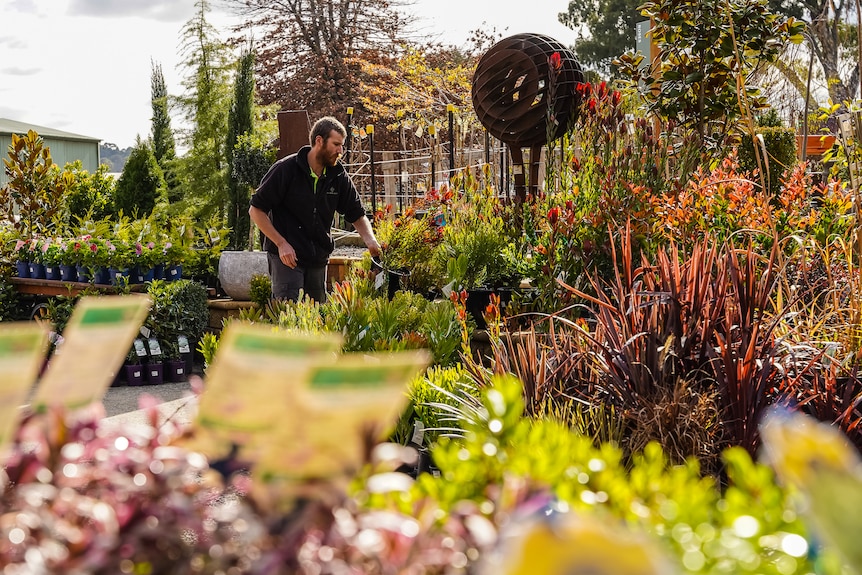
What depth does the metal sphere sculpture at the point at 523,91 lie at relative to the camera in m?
5.84

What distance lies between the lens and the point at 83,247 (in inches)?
249

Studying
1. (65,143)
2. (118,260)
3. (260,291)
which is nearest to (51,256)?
(118,260)

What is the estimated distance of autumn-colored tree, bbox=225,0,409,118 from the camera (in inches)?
882

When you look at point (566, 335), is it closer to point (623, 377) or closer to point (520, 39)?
point (623, 377)

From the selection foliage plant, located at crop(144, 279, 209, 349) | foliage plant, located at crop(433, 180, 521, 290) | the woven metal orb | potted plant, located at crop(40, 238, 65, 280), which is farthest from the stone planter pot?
the woven metal orb

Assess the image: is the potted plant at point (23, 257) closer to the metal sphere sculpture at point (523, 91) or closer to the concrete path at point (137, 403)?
the concrete path at point (137, 403)

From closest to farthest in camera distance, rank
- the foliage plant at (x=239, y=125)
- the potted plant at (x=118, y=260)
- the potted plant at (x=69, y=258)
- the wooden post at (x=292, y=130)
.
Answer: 1. the potted plant at (x=118, y=260)
2. the potted plant at (x=69, y=258)
3. the wooden post at (x=292, y=130)
4. the foliage plant at (x=239, y=125)

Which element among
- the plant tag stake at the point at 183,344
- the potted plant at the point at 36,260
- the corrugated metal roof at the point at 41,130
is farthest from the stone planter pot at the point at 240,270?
the corrugated metal roof at the point at 41,130

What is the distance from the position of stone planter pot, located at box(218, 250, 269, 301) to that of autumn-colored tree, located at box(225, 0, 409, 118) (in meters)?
15.9

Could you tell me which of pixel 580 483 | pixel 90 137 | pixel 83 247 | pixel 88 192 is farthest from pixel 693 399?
pixel 90 137

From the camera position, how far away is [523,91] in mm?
6004

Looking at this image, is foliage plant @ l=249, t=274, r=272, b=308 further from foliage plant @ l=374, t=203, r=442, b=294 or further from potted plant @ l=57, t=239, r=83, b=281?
potted plant @ l=57, t=239, r=83, b=281

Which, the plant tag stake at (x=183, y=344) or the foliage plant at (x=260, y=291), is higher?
the foliage plant at (x=260, y=291)

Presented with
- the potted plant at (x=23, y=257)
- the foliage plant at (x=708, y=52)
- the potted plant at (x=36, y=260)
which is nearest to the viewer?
the foliage plant at (x=708, y=52)
